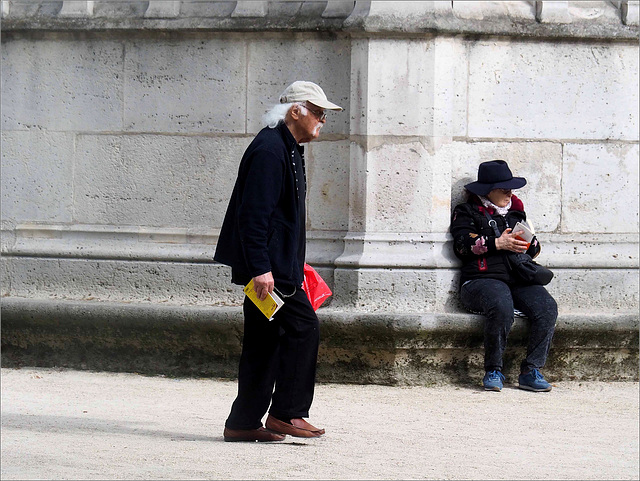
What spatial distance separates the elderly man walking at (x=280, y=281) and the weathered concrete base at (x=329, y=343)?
164 cm

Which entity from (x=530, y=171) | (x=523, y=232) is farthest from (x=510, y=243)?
(x=530, y=171)

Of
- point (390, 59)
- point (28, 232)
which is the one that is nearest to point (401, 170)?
point (390, 59)

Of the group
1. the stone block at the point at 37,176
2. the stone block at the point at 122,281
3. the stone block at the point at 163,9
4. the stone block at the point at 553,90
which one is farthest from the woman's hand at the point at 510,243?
the stone block at the point at 37,176

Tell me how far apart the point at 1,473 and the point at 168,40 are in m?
3.79

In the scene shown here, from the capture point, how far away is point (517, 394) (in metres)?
6.80

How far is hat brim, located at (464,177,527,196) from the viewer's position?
706 centimetres

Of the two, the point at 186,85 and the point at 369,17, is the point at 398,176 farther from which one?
the point at 186,85

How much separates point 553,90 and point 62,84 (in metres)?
3.27

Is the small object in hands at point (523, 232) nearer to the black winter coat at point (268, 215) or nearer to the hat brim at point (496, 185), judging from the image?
the hat brim at point (496, 185)

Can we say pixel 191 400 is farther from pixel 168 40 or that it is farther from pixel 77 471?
pixel 168 40

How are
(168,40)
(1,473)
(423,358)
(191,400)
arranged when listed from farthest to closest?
(168,40) < (423,358) < (191,400) < (1,473)

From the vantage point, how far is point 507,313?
22.4ft

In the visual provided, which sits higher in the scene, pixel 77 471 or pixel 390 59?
pixel 390 59

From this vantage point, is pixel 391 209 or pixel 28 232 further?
pixel 28 232
